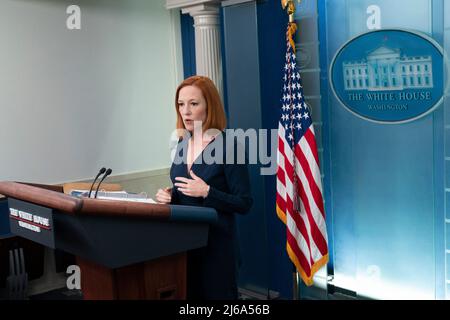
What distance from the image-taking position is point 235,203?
7.77ft

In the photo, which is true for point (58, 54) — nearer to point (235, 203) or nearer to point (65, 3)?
point (65, 3)

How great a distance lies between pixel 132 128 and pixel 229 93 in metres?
1.09

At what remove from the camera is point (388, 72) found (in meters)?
3.02

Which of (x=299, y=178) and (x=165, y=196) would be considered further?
(x=299, y=178)

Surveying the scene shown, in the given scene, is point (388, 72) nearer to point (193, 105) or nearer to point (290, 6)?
point (290, 6)

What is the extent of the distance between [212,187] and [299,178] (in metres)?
0.96

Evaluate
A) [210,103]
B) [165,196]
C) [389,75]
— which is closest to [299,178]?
[389,75]

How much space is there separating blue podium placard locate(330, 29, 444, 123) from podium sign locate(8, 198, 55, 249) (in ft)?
6.11

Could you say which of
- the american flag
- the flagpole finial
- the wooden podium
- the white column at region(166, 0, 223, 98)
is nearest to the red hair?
the wooden podium

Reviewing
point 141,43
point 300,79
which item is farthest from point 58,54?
point 300,79

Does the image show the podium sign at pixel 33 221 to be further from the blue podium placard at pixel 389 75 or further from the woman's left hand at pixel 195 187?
the blue podium placard at pixel 389 75

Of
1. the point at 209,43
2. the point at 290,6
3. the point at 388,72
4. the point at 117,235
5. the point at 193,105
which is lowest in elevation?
the point at 117,235

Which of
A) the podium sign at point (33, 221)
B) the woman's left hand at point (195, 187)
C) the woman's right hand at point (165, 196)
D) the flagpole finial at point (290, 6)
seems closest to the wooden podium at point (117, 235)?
the podium sign at point (33, 221)

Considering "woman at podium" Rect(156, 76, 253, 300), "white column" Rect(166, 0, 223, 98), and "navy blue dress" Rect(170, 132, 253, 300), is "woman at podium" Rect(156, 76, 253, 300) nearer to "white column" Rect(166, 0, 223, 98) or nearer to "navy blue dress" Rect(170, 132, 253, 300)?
"navy blue dress" Rect(170, 132, 253, 300)
